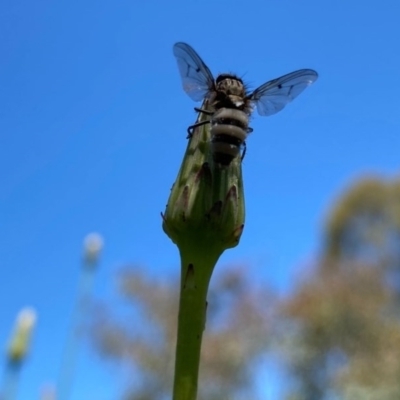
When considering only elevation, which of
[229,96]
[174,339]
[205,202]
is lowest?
[205,202]

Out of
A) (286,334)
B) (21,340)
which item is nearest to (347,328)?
(286,334)

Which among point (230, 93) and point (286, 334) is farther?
point (286, 334)

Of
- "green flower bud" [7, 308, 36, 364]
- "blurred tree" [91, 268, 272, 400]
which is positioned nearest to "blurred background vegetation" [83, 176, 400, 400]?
"blurred tree" [91, 268, 272, 400]

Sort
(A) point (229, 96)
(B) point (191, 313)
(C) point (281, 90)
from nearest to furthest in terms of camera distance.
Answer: (B) point (191, 313)
(A) point (229, 96)
(C) point (281, 90)

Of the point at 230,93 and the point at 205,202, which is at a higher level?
the point at 230,93

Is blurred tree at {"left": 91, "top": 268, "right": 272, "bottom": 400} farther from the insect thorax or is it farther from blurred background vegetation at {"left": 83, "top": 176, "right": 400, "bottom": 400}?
the insect thorax

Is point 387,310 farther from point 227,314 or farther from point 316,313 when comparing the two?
point 227,314

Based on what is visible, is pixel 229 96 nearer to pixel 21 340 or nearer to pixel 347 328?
pixel 21 340

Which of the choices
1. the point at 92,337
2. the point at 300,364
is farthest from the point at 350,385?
the point at 92,337
